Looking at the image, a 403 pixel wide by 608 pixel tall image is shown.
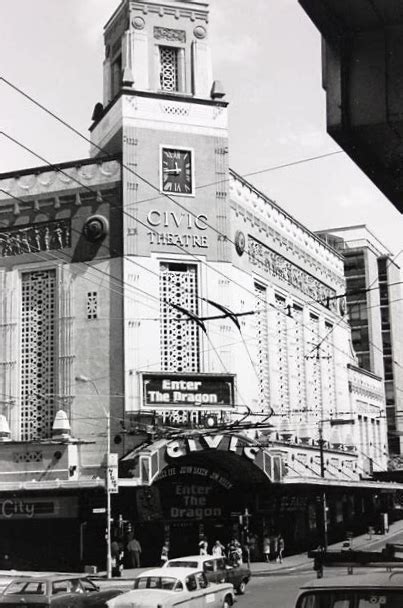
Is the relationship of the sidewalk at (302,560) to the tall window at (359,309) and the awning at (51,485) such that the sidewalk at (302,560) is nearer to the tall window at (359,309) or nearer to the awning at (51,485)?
the awning at (51,485)

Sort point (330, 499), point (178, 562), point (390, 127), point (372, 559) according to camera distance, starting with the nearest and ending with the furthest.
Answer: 1. point (390, 127)
2. point (372, 559)
3. point (178, 562)
4. point (330, 499)

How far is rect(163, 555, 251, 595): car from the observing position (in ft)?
74.4

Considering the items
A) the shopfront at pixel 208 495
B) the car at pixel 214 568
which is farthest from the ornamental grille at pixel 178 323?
the car at pixel 214 568

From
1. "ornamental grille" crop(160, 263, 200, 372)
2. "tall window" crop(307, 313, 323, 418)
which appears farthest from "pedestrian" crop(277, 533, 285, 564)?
"tall window" crop(307, 313, 323, 418)

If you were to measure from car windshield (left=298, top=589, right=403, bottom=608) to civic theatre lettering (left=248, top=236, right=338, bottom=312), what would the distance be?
3351 centimetres

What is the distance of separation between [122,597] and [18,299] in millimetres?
25176

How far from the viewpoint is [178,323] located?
38906 millimetres

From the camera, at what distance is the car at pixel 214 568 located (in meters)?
22.7

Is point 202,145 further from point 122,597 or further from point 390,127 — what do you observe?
point 390,127

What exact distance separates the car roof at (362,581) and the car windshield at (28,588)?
10131 mm

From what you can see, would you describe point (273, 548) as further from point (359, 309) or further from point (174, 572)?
point (359, 309)

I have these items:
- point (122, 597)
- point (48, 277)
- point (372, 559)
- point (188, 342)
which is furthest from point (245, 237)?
point (372, 559)

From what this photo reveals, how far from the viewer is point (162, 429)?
3638 cm

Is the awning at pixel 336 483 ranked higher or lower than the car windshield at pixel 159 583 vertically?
higher
